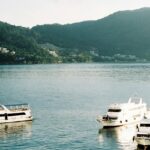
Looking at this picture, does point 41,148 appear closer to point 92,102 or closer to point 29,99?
point 92,102

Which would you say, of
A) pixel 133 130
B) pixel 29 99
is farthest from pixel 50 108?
pixel 133 130

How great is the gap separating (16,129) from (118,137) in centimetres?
2464

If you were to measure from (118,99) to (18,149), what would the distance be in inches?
4041

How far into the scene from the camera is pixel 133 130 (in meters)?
114

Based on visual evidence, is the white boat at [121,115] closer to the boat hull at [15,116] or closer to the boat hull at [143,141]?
the boat hull at [15,116]

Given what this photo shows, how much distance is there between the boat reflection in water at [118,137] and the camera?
97.2 m

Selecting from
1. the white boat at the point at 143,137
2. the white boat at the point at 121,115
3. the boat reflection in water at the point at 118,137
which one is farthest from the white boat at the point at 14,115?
the white boat at the point at 143,137

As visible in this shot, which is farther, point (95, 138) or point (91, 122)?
point (91, 122)

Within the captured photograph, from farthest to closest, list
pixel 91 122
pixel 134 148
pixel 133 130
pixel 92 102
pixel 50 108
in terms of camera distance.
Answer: pixel 92 102 → pixel 50 108 → pixel 91 122 → pixel 133 130 → pixel 134 148

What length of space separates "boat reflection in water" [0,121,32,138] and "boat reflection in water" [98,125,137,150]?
16189 millimetres

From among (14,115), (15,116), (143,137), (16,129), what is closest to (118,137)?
(143,137)

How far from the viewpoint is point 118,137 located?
106 m

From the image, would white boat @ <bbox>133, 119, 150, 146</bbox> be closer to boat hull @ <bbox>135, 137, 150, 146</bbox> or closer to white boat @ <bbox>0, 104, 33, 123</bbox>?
boat hull @ <bbox>135, 137, 150, 146</bbox>

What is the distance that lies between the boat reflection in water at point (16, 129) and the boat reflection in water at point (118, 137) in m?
16.2
